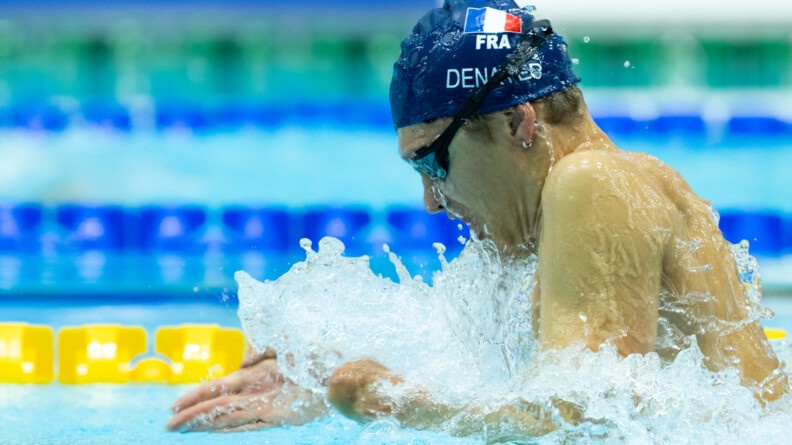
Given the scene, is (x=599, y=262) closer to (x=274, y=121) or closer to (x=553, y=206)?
(x=553, y=206)

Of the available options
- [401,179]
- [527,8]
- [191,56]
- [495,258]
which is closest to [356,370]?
[495,258]

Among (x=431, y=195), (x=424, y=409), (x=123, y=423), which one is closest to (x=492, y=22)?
(x=431, y=195)

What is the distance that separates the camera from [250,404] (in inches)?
87.6

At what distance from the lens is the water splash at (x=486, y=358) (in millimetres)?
1540

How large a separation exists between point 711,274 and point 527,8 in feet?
1.92

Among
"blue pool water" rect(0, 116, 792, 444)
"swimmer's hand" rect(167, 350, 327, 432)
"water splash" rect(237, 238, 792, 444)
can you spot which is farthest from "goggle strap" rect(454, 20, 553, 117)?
"blue pool water" rect(0, 116, 792, 444)

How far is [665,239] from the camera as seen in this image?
154cm

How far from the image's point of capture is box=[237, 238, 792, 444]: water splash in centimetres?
154

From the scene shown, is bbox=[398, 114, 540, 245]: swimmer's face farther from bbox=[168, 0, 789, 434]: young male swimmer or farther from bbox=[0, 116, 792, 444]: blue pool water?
bbox=[0, 116, 792, 444]: blue pool water

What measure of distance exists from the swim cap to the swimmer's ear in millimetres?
13

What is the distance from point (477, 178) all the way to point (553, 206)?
207 millimetres

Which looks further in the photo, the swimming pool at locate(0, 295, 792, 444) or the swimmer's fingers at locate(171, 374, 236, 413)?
the swimmer's fingers at locate(171, 374, 236, 413)

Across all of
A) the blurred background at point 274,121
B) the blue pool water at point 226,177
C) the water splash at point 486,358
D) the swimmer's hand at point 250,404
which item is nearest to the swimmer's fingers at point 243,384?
the swimmer's hand at point 250,404

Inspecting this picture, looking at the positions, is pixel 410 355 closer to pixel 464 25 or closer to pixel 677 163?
pixel 464 25
